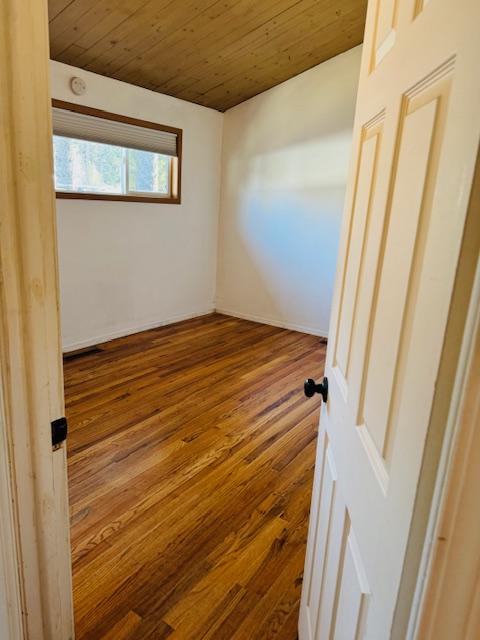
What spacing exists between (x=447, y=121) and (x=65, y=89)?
140 inches

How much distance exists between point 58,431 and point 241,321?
415cm

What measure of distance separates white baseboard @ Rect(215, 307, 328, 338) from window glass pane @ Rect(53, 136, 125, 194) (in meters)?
1.96

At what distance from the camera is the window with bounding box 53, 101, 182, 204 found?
339 cm

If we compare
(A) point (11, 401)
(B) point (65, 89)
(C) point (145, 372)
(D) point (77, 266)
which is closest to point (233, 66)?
(B) point (65, 89)

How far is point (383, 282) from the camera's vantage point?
2.41 feet

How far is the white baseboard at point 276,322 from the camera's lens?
4566 mm

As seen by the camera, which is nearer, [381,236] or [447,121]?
[447,121]

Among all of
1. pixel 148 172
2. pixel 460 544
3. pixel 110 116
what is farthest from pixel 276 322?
pixel 460 544

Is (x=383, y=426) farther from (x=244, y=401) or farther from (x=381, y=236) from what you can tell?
(x=244, y=401)

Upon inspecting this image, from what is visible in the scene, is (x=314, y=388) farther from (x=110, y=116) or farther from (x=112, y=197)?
(x=110, y=116)

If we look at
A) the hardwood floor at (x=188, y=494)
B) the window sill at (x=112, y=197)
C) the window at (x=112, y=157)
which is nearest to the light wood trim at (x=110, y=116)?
the window at (x=112, y=157)

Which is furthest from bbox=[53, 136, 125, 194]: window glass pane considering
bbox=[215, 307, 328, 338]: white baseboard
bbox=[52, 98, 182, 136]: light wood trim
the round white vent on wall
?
bbox=[215, 307, 328, 338]: white baseboard

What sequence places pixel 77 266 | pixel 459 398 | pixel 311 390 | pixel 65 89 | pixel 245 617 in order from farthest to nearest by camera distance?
1. pixel 77 266
2. pixel 65 89
3. pixel 245 617
4. pixel 311 390
5. pixel 459 398

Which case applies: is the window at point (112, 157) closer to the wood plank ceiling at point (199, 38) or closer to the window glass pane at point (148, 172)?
the window glass pane at point (148, 172)
